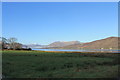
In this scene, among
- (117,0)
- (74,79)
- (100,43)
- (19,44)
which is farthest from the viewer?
(100,43)

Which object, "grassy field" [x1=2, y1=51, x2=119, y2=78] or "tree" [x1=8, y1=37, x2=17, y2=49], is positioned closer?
"grassy field" [x1=2, y1=51, x2=119, y2=78]

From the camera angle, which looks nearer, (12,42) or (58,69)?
(58,69)

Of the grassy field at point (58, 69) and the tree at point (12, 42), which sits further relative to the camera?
the tree at point (12, 42)

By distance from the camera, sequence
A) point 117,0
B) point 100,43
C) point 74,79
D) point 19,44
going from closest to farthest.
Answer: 1. point 74,79
2. point 117,0
3. point 19,44
4. point 100,43

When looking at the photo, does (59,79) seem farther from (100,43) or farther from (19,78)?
(100,43)

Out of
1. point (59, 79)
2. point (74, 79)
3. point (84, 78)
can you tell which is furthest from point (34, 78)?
point (84, 78)

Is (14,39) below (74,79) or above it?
above

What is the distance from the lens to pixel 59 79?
4480 millimetres

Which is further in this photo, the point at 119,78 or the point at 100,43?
the point at 100,43

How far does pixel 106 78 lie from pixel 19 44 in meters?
33.5

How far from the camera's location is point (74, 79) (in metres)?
4.46

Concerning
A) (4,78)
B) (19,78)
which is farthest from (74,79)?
(4,78)

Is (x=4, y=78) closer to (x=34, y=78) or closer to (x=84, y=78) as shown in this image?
(x=34, y=78)

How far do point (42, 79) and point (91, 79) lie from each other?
139 centimetres
